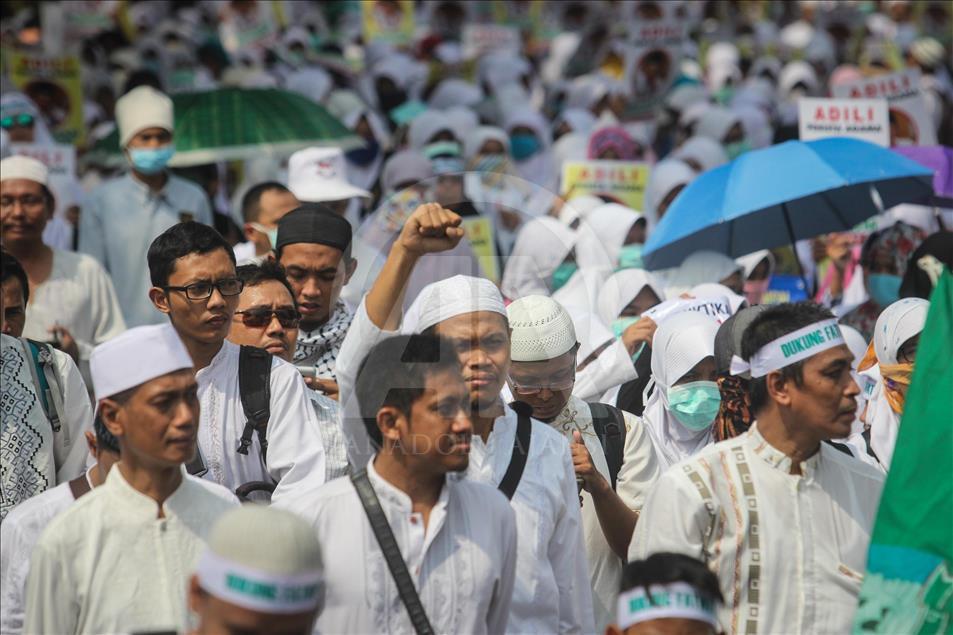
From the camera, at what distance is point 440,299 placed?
484 centimetres

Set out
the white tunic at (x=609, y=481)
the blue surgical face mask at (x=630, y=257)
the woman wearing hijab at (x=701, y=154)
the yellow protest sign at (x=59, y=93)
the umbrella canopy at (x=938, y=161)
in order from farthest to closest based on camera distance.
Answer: the woman wearing hijab at (x=701, y=154)
the yellow protest sign at (x=59, y=93)
the umbrella canopy at (x=938, y=161)
the blue surgical face mask at (x=630, y=257)
the white tunic at (x=609, y=481)

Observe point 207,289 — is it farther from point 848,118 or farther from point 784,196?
point 848,118

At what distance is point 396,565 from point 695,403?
2.37 m

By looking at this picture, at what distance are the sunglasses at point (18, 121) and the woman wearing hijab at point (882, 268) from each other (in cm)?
538

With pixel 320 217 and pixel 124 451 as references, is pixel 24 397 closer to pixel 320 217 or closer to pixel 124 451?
pixel 124 451

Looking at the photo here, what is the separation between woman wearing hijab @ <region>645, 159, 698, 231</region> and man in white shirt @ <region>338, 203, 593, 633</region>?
697 centimetres

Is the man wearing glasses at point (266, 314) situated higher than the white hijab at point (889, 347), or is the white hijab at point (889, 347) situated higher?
the man wearing glasses at point (266, 314)

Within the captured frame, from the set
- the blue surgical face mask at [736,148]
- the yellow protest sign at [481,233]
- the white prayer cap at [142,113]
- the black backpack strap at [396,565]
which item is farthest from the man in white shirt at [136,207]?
the blue surgical face mask at [736,148]

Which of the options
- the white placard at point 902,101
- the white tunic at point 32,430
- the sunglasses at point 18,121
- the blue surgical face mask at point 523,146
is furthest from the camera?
the blue surgical face mask at point 523,146

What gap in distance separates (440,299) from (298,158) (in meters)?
5.17

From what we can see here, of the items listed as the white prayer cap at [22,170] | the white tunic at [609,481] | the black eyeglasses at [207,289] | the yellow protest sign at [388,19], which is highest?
the yellow protest sign at [388,19]

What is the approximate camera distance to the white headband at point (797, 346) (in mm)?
4688

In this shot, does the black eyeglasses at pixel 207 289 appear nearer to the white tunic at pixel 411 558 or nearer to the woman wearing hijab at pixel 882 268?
the white tunic at pixel 411 558

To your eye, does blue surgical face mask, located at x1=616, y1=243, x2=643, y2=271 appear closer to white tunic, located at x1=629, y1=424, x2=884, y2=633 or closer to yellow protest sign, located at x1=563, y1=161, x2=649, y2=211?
yellow protest sign, located at x1=563, y1=161, x2=649, y2=211
